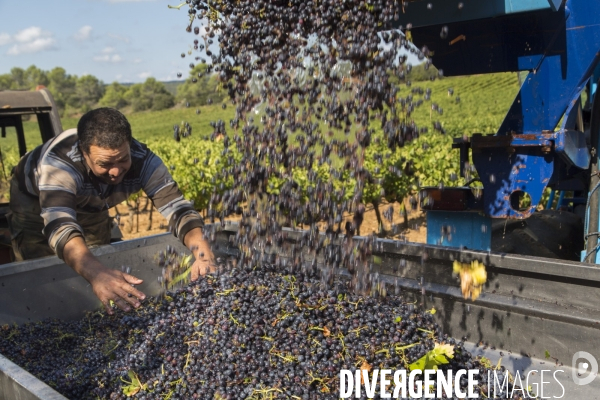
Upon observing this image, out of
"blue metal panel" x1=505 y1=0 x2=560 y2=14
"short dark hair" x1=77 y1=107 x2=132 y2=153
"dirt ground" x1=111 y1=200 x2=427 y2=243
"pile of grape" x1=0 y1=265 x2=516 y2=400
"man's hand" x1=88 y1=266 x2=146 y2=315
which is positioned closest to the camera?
"pile of grape" x1=0 y1=265 x2=516 y2=400

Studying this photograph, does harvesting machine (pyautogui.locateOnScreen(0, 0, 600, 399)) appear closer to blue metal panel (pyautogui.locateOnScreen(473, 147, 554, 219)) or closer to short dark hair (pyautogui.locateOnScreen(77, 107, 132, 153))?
blue metal panel (pyautogui.locateOnScreen(473, 147, 554, 219))

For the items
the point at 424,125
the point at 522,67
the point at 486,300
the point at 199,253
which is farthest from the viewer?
the point at 424,125

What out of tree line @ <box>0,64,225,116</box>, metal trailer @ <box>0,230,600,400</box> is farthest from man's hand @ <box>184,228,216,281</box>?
tree line @ <box>0,64,225,116</box>

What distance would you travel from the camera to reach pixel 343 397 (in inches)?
71.7

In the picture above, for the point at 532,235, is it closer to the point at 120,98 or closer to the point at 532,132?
the point at 532,132

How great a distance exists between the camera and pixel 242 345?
2.04m

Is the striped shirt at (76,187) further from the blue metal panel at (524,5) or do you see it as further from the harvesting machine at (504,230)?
the blue metal panel at (524,5)

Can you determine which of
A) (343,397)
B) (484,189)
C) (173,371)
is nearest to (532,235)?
(484,189)

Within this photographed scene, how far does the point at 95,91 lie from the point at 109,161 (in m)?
93.4

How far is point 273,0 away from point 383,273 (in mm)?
1444

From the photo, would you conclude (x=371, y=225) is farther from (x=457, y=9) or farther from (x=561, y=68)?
(x=457, y=9)

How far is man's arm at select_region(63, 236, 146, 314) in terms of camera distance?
230cm

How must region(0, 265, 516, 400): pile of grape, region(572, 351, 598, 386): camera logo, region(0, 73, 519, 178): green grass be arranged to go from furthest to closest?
region(0, 73, 519, 178): green grass
region(572, 351, 598, 386): camera logo
region(0, 265, 516, 400): pile of grape

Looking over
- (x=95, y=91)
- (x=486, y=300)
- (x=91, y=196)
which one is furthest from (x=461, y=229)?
(x=95, y=91)
